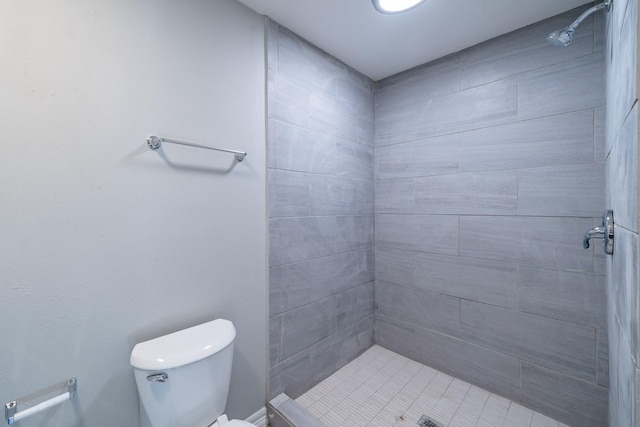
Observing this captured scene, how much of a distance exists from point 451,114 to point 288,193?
4.18 ft

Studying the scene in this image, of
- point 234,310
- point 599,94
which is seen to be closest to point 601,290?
point 599,94

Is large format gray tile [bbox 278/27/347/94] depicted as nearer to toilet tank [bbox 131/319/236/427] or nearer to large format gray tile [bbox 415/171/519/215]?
large format gray tile [bbox 415/171/519/215]

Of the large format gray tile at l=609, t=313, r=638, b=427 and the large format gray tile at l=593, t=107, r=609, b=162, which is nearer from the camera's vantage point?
the large format gray tile at l=609, t=313, r=638, b=427

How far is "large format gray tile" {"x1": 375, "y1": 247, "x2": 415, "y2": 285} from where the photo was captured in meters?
2.11

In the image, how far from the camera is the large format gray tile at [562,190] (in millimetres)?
1402

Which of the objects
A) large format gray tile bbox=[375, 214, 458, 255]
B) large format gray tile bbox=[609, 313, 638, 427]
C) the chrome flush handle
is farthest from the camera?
large format gray tile bbox=[375, 214, 458, 255]

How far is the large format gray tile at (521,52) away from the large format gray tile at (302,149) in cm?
104

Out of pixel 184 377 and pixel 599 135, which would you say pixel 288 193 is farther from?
pixel 599 135

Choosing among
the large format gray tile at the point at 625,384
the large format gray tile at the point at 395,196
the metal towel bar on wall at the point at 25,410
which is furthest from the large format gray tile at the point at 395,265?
the metal towel bar on wall at the point at 25,410

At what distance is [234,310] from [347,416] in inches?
37.0

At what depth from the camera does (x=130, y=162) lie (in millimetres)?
1075

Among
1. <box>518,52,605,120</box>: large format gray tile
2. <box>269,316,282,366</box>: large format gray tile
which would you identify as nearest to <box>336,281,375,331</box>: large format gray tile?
<box>269,316,282,366</box>: large format gray tile

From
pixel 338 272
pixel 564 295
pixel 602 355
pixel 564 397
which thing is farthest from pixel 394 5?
pixel 564 397

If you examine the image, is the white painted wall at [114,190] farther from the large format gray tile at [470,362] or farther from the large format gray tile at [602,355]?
the large format gray tile at [602,355]
